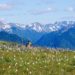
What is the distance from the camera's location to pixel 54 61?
23672 millimetres

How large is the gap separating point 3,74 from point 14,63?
9.45 ft

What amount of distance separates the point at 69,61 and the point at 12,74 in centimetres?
630

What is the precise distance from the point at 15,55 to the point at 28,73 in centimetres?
626

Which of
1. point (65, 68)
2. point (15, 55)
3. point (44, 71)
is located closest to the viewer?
point (44, 71)

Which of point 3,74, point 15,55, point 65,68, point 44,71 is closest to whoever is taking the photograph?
point 3,74

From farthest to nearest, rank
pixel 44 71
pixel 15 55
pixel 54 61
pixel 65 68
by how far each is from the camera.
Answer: pixel 15 55
pixel 54 61
pixel 65 68
pixel 44 71

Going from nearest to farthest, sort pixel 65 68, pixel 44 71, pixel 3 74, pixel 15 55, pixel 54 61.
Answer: pixel 3 74, pixel 44 71, pixel 65 68, pixel 54 61, pixel 15 55

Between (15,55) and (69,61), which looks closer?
(69,61)

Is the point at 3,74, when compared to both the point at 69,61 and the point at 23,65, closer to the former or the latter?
the point at 23,65

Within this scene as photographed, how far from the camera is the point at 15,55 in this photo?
83.9 feet

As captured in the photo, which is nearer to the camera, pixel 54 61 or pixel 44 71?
pixel 44 71

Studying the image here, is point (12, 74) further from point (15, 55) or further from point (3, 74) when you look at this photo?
point (15, 55)

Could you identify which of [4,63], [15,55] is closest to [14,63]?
[4,63]

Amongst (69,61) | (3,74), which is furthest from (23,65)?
(69,61)
